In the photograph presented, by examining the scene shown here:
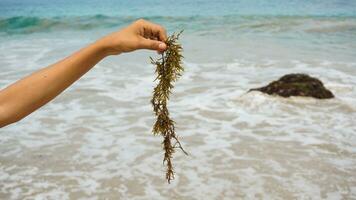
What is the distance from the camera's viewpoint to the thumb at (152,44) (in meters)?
1.94

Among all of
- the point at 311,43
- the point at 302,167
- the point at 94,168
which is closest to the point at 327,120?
the point at 302,167

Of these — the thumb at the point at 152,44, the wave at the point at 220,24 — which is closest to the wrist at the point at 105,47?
the thumb at the point at 152,44

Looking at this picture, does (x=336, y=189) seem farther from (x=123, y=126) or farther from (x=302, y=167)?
(x=123, y=126)

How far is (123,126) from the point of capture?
284 inches

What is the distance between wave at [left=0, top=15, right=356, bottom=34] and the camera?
2459 cm

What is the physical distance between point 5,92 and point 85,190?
3.05m

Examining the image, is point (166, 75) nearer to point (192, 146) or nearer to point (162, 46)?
point (162, 46)

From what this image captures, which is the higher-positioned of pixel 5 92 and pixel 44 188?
pixel 5 92

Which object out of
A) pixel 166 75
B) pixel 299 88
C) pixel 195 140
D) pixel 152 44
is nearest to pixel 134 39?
pixel 152 44

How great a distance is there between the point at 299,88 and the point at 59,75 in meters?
7.05

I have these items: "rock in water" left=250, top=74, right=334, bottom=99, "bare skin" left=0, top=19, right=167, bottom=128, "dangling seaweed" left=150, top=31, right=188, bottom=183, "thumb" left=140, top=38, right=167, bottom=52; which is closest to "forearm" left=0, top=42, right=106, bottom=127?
"bare skin" left=0, top=19, right=167, bottom=128

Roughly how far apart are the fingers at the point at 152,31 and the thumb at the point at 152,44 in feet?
0.18

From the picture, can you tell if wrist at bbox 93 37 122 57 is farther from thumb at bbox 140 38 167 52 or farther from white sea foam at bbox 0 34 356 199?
white sea foam at bbox 0 34 356 199

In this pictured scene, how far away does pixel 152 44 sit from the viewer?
1.96m
